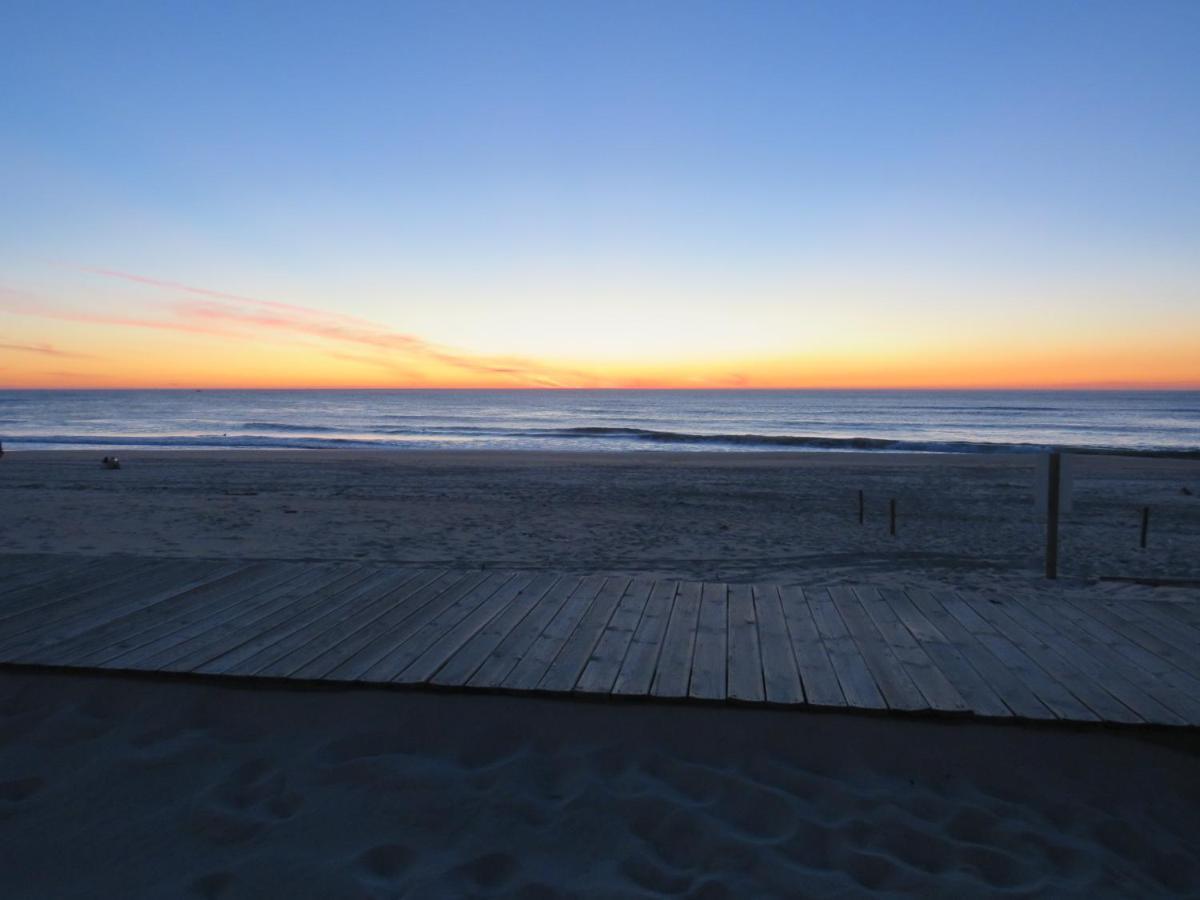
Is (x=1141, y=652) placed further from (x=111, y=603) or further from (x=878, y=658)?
(x=111, y=603)

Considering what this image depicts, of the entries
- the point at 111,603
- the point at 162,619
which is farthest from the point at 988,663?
the point at 111,603

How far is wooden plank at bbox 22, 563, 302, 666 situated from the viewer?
3949 millimetres

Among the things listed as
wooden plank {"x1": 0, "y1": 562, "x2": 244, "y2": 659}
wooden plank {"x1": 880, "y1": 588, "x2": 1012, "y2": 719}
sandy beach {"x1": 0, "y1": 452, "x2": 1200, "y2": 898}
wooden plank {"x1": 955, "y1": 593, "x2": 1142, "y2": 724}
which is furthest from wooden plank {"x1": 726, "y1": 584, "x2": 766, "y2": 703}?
wooden plank {"x1": 0, "y1": 562, "x2": 244, "y2": 659}

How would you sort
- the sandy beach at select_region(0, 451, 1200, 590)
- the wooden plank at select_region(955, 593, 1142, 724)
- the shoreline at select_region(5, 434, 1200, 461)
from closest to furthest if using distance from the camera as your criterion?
the wooden plank at select_region(955, 593, 1142, 724), the sandy beach at select_region(0, 451, 1200, 590), the shoreline at select_region(5, 434, 1200, 461)

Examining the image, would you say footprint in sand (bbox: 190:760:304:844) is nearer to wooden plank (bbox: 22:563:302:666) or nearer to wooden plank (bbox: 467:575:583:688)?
wooden plank (bbox: 467:575:583:688)

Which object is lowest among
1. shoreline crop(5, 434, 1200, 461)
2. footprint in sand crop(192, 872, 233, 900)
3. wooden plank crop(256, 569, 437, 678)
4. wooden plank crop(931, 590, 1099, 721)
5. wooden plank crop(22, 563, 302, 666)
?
shoreline crop(5, 434, 1200, 461)

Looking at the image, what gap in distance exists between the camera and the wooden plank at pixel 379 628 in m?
3.77

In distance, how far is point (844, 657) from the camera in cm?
398

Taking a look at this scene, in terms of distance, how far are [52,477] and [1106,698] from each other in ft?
69.6

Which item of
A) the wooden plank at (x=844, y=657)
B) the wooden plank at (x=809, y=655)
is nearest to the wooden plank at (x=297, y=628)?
the wooden plank at (x=809, y=655)

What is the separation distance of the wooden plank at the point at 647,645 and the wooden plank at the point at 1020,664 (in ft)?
6.09

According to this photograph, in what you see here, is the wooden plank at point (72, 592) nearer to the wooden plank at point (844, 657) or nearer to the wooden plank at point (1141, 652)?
the wooden plank at point (844, 657)

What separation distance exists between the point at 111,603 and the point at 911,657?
5267 millimetres

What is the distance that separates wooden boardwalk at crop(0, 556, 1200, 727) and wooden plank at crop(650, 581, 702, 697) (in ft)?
0.05
